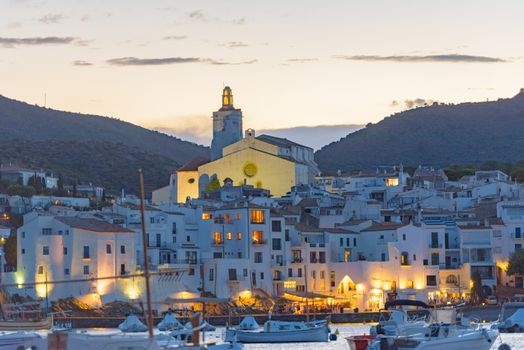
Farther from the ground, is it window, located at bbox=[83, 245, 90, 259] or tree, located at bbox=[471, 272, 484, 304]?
window, located at bbox=[83, 245, 90, 259]

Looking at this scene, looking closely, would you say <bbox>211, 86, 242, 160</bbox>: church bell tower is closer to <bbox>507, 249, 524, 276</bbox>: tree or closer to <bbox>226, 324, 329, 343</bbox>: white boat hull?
<bbox>507, 249, 524, 276</bbox>: tree

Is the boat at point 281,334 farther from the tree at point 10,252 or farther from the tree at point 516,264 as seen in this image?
the tree at point 516,264

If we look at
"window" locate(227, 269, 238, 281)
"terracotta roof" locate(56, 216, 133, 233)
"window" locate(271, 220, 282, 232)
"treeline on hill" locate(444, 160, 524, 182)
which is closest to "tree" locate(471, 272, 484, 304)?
"window" locate(271, 220, 282, 232)

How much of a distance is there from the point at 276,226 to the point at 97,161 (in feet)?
313

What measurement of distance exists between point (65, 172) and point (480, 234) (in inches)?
3090

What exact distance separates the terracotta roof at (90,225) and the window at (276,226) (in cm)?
932

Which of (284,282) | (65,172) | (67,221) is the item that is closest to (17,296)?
(67,221)

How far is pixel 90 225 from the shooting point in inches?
3344

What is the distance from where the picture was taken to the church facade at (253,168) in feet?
418

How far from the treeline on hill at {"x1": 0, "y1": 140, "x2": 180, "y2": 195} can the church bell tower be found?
59.3 ft

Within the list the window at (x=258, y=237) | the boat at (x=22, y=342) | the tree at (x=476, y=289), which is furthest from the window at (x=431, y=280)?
the boat at (x=22, y=342)

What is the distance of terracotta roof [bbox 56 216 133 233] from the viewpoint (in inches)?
3297

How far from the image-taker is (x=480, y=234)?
312 feet

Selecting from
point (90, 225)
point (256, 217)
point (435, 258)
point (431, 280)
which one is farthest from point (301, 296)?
point (90, 225)
